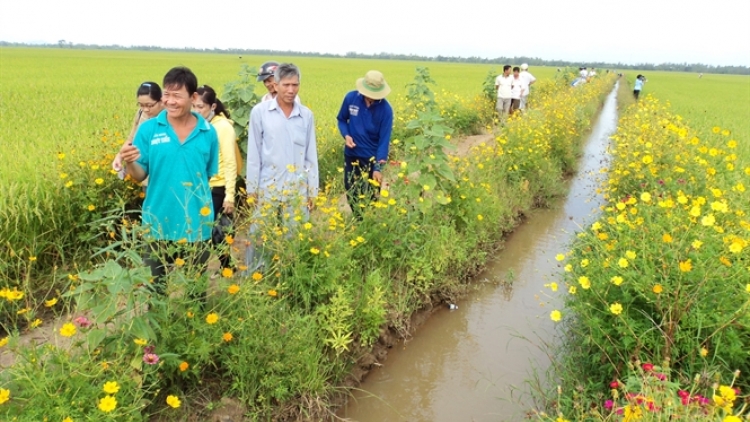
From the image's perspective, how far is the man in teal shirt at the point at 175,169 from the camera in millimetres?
2383

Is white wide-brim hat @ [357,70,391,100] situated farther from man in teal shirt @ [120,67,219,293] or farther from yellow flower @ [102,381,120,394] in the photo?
yellow flower @ [102,381,120,394]

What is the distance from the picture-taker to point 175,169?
8.02 feet

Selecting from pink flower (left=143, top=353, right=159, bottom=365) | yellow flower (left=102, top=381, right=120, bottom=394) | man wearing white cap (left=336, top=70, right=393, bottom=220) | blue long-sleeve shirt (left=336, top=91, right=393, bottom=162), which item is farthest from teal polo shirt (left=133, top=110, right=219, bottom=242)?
blue long-sleeve shirt (left=336, top=91, right=393, bottom=162)

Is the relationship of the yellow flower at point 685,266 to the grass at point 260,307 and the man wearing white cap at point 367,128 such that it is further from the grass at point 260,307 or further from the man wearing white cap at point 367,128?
the man wearing white cap at point 367,128

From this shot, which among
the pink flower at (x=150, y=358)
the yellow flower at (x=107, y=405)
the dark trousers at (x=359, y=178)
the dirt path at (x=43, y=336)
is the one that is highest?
the dark trousers at (x=359, y=178)

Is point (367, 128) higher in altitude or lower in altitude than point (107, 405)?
higher

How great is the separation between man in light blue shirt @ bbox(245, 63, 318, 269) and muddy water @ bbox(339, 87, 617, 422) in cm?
129

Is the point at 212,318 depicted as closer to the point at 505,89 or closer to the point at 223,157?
the point at 223,157

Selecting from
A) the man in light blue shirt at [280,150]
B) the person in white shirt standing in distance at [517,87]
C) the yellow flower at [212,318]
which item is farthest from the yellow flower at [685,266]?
the person in white shirt standing in distance at [517,87]

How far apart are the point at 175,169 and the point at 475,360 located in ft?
8.35

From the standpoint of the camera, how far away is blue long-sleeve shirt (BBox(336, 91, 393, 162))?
413 centimetres

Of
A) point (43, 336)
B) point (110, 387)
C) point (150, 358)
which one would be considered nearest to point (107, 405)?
point (110, 387)

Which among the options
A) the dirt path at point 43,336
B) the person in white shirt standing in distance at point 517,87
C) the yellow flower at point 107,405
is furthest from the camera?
the person in white shirt standing in distance at point 517,87

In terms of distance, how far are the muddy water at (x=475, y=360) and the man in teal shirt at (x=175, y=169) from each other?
1498 millimetres
